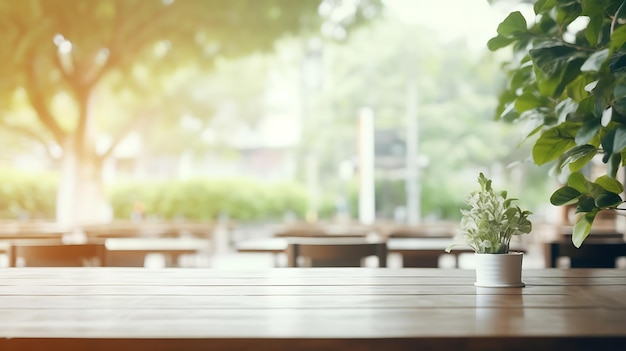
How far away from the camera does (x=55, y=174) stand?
43.4 feet

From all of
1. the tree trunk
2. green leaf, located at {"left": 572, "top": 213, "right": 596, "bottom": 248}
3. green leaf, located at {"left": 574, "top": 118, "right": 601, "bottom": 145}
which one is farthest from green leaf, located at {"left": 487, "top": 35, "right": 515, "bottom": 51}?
→ the tree trunk

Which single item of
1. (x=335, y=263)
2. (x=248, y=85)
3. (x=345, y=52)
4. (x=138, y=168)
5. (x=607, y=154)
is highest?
(x=345, y=52)

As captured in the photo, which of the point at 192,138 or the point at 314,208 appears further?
the point at 314,208

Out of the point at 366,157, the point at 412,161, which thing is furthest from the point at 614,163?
the point at 412,161

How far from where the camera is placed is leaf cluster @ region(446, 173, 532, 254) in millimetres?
1541

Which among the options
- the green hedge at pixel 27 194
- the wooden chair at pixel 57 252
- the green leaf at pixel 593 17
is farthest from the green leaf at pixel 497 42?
the green hedge at pixel 27 194

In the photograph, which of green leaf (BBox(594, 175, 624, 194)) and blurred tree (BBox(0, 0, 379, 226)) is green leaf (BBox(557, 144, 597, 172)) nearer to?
green leaf (BBox(594, 175, 624, 194))

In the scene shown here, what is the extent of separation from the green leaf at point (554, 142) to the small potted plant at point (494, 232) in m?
0.12

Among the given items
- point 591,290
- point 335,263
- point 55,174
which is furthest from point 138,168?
point 591,290

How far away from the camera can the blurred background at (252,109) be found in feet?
28.0

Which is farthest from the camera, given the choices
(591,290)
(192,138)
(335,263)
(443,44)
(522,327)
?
(443,44)

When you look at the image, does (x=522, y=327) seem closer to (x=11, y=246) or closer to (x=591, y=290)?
(x=591, y=290)

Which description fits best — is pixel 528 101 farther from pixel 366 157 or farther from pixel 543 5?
pixel 366 157

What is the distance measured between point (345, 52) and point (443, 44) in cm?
197
